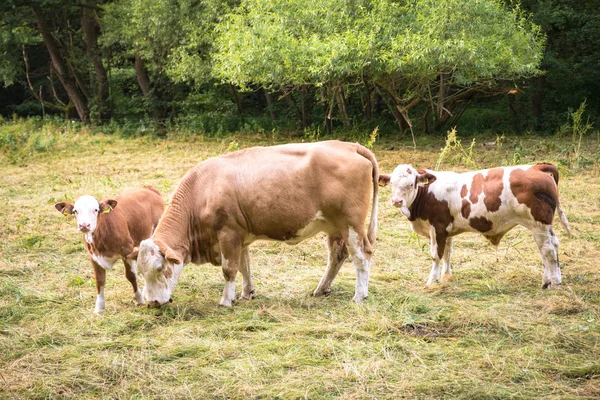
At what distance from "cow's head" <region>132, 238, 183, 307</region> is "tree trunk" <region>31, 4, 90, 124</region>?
2055 cm

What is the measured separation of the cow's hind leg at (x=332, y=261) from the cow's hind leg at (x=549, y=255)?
2085mm

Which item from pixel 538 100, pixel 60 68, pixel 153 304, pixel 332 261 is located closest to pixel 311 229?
pixel 332 261

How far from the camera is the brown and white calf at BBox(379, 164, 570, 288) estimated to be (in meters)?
6.71

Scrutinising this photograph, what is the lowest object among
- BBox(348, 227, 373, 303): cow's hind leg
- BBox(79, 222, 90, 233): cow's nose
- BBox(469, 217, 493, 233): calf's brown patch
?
BBox(348, 227, 373, 303): cow's hind leg

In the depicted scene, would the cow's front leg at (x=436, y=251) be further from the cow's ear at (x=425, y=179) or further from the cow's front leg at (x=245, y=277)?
the cow's front leg at (x=245, y=277)

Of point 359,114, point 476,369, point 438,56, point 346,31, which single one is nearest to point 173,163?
point 346,31

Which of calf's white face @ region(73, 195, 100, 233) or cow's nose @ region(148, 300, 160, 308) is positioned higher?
calf's white face @ region(73, 195, 100, 233)

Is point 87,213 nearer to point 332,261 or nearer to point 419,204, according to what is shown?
point 332,261

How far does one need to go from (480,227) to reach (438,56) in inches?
298

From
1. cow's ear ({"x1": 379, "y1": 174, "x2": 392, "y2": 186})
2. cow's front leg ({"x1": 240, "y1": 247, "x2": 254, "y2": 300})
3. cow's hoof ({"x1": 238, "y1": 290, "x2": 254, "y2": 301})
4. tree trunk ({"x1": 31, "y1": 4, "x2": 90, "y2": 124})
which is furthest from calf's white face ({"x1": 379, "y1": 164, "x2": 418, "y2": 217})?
tree trunk ({"x1": 31, "y1": 4, "x2": 90, "y2": 124})

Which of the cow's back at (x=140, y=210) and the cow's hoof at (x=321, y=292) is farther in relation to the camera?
the cow's back at (x=140, y=210)

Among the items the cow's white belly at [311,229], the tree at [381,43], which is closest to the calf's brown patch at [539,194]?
the cow's white belly at [311,229]

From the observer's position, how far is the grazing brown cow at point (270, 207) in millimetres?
6672

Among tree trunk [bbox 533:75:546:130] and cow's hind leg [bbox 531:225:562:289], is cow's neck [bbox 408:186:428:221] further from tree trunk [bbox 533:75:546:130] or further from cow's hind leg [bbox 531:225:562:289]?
tree trunk [bbox 533:75:546:130]
